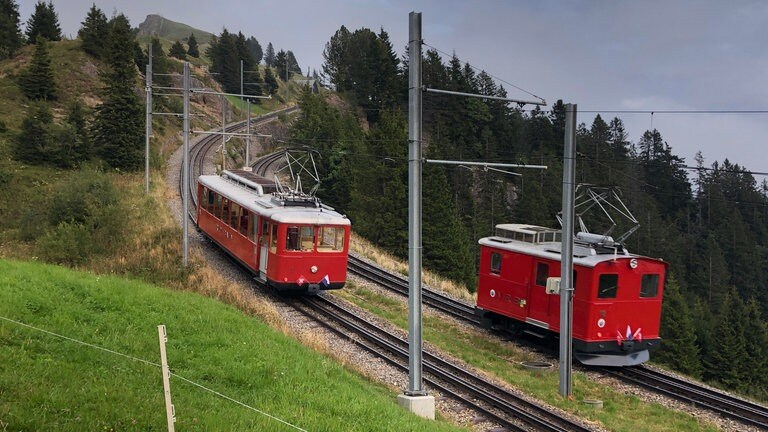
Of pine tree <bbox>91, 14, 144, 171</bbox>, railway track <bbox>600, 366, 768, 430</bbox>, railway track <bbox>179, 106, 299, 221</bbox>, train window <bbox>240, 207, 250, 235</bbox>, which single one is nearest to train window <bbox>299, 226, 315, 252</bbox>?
train window <bbox>240, 207, 250, 235</bbox>

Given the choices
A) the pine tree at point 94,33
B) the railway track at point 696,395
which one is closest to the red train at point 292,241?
the railway track at point 696,395

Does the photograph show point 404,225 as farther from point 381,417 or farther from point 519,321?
point 381,417

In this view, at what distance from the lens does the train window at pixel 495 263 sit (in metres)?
19.3

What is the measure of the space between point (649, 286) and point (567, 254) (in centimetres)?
329

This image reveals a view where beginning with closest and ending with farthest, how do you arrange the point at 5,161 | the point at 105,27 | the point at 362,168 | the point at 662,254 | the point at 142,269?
1. the point at 142,269
2. the point at 5,161
3. the point at 362,168
4. the point at 105,27
5. the point at 662,254

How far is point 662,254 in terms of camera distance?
66500 millimetres

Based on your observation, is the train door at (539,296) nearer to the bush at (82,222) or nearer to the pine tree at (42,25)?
the bush at (82,222)

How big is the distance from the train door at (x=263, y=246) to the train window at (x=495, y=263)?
6.65m

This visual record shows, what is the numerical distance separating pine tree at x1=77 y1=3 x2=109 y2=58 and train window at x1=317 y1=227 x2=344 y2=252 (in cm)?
4919

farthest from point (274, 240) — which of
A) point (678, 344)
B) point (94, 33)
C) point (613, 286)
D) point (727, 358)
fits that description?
point (94, 33)

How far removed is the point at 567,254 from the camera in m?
15.0

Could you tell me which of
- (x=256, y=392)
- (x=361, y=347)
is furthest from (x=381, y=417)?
(x=361, y=347)

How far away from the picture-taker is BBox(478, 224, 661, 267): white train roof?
16.5 meters

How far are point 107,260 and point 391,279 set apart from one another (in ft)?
33.0
